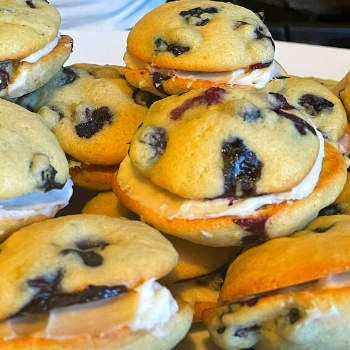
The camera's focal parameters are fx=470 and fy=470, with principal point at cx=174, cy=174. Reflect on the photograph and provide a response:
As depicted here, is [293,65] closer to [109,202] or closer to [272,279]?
[109,202]

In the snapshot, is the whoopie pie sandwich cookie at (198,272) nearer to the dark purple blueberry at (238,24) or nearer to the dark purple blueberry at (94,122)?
the dark purple blueberry at (94,122)

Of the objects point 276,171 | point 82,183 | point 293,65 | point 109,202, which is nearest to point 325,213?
point 276,171

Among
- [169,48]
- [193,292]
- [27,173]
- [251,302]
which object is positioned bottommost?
[193,292]

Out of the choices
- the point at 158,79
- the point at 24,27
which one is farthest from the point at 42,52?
the point at 158,79

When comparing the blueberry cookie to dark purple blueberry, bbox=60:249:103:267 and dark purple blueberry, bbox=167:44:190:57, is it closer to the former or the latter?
dark purple blueberry, bbox=167:44:190:57

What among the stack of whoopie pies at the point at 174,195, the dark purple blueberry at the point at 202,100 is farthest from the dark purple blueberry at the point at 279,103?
the dark purple blueberry at the point at 202,100

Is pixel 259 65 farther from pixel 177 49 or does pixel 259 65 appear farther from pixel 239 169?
pixel 239 169

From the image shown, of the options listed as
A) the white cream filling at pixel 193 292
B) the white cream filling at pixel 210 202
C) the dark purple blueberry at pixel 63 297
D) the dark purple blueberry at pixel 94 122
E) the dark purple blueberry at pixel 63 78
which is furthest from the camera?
the dark purple blueberry at pixel 63 78

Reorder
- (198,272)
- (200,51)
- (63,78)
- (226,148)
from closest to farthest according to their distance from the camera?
(226,148)
(198,272)
(200,51)
(63,78)
